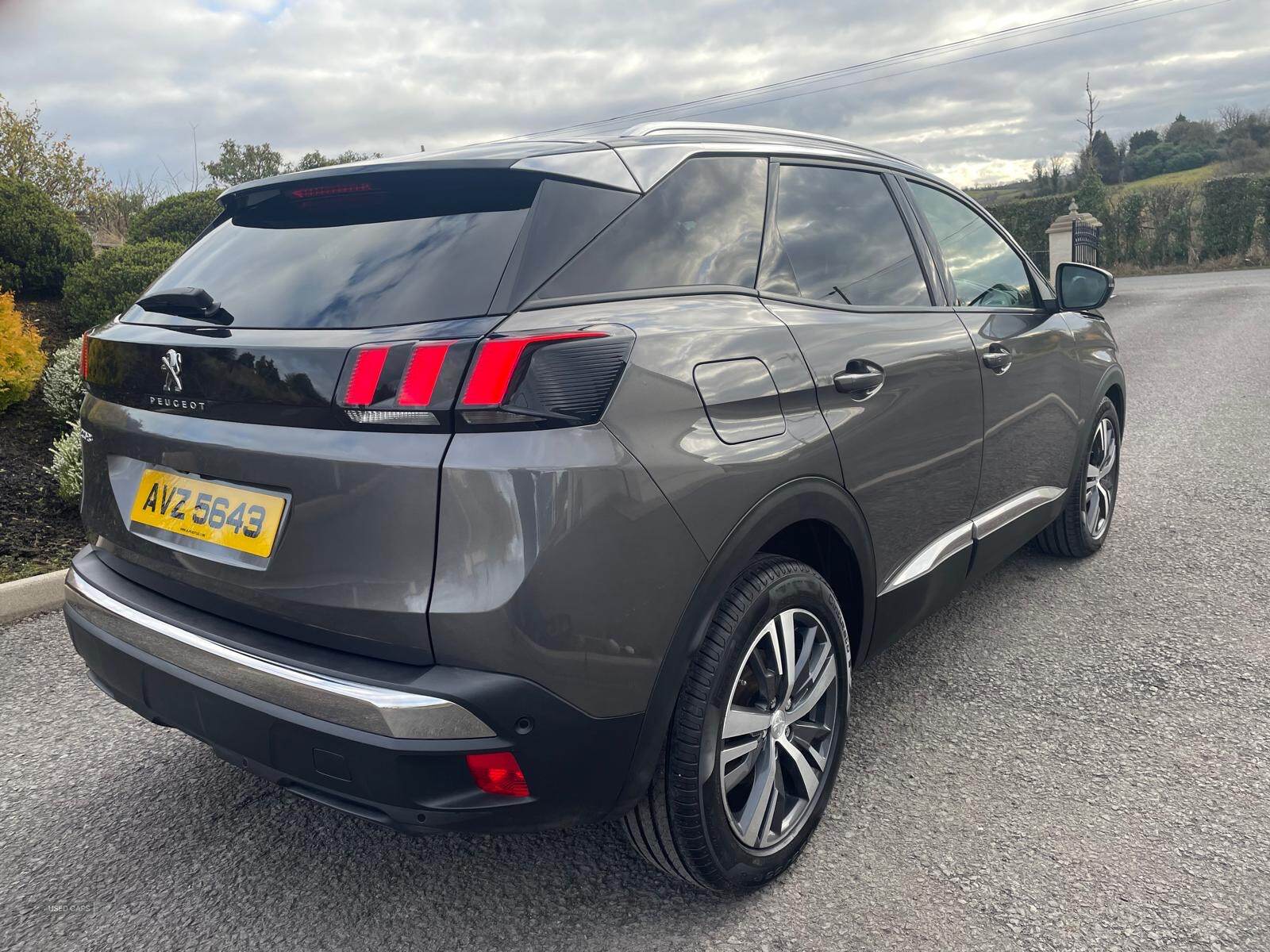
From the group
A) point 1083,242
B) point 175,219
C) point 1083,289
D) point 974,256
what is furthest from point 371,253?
point 1083,242

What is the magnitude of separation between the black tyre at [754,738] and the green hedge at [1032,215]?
1147 inches

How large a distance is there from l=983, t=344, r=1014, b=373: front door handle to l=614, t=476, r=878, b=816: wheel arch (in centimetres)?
100

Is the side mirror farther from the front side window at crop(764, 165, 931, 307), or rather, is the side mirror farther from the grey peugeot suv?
the grey peugeot suv

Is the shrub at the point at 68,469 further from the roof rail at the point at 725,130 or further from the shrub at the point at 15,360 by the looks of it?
the roof rail at the point at 725,130

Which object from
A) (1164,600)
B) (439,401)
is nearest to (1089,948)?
(439,401)

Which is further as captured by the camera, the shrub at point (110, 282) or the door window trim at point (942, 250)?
the shrub at point (110, 282)

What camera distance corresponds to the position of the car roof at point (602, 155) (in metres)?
2.07

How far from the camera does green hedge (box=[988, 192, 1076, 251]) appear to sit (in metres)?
28.8

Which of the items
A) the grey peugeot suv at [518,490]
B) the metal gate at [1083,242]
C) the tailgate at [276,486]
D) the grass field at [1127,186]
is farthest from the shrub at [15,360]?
the metal gate at [1083,242]

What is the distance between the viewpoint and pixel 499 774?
178 cm

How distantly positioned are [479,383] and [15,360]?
5480 millimetres

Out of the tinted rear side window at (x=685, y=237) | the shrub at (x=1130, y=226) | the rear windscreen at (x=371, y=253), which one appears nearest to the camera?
the rear windscreen at (x=371, y=253)

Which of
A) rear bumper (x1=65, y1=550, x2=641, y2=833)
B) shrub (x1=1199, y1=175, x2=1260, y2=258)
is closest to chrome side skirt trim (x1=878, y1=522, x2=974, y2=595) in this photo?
rear bumper (x1=65, y1=550, x2=641, y2=833)

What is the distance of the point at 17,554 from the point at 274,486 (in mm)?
3619
